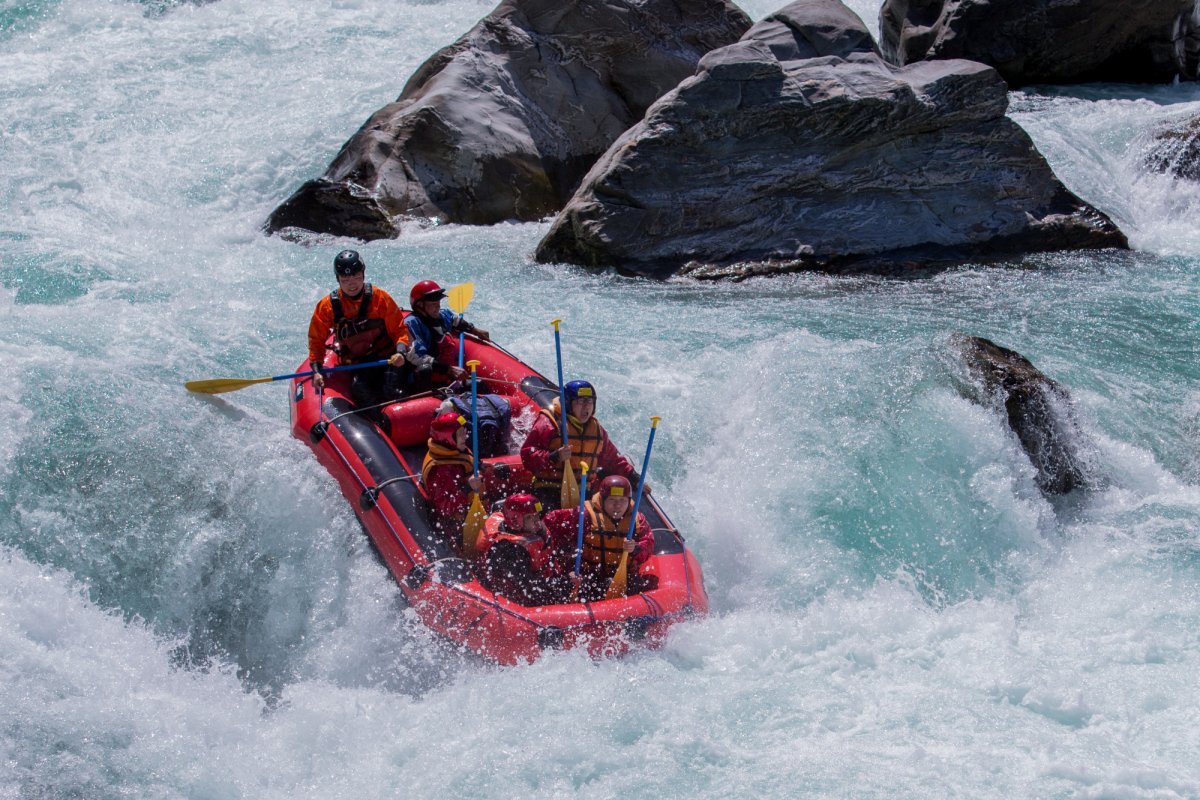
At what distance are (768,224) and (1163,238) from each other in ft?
12.2

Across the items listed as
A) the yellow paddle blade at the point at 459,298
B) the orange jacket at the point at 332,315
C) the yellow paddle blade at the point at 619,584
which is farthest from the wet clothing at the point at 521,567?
the yellow paddle blade at the point at 459,298

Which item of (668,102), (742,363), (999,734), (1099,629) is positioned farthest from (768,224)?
(999,734)

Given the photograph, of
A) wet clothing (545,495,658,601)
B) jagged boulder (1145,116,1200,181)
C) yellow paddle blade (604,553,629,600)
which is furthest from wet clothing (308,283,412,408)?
jagged boulder (1145,116,1200,181)

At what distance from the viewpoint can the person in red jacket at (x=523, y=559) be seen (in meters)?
5.47

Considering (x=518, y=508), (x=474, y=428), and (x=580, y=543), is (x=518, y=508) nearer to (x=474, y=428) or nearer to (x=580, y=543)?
(x=580, y=543)

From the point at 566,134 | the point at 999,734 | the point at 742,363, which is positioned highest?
the point at 566,134

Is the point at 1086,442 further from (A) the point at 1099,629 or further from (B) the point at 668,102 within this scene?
(B) the point at 668,102

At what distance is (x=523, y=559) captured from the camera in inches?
217

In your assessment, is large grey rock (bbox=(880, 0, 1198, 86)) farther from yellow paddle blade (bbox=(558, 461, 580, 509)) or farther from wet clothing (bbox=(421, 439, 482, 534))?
wet clothing (bbox=(421, 439, 482, 534))

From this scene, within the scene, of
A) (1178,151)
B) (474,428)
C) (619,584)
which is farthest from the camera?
(1178,151)

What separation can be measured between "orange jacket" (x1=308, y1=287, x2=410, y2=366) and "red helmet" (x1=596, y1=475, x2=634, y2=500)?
1768 mm

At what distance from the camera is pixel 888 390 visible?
7246 mm

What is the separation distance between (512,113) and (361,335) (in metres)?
5.33

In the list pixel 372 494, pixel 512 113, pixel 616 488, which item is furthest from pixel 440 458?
pixel 512 113
